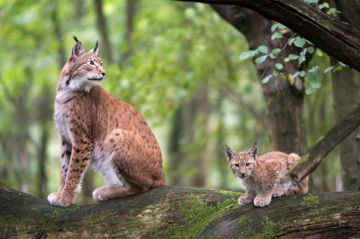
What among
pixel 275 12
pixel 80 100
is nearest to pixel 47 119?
pixel 80 100

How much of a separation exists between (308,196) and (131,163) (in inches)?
76.6

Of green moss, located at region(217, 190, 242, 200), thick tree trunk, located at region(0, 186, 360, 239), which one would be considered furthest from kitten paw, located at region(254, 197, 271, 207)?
green moss, located at region(217, 190, 242, 200)

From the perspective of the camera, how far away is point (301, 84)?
7.16 m

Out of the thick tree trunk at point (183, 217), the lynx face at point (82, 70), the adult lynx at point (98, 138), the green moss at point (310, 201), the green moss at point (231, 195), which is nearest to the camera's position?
the thick tree trunk at point (183, 217)

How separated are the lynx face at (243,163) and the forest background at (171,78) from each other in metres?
1.02

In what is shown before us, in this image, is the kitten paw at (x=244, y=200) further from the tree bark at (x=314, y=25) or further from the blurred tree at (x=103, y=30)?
the blurred tree at (x=103, y=30)

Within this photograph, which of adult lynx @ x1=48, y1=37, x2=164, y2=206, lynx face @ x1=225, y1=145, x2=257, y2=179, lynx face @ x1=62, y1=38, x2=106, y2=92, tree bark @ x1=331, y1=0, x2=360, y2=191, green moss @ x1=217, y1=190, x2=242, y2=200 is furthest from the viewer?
tree bark @ x1=331, y1=0, x2=360, y2=191

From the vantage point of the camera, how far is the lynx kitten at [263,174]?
5438mm

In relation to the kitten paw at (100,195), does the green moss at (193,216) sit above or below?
below

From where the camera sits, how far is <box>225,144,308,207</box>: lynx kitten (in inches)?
214

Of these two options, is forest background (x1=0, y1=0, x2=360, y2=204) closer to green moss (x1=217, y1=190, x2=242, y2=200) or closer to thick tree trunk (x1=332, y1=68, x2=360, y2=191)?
thick tree trunk (x1=332, y1=68, x2=360, y2=191)

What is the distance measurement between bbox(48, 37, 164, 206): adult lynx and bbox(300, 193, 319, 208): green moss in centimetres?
172

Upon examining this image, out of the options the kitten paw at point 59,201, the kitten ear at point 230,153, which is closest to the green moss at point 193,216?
the kitten ear at point 230,153

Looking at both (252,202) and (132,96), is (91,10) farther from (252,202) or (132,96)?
(252,202)
